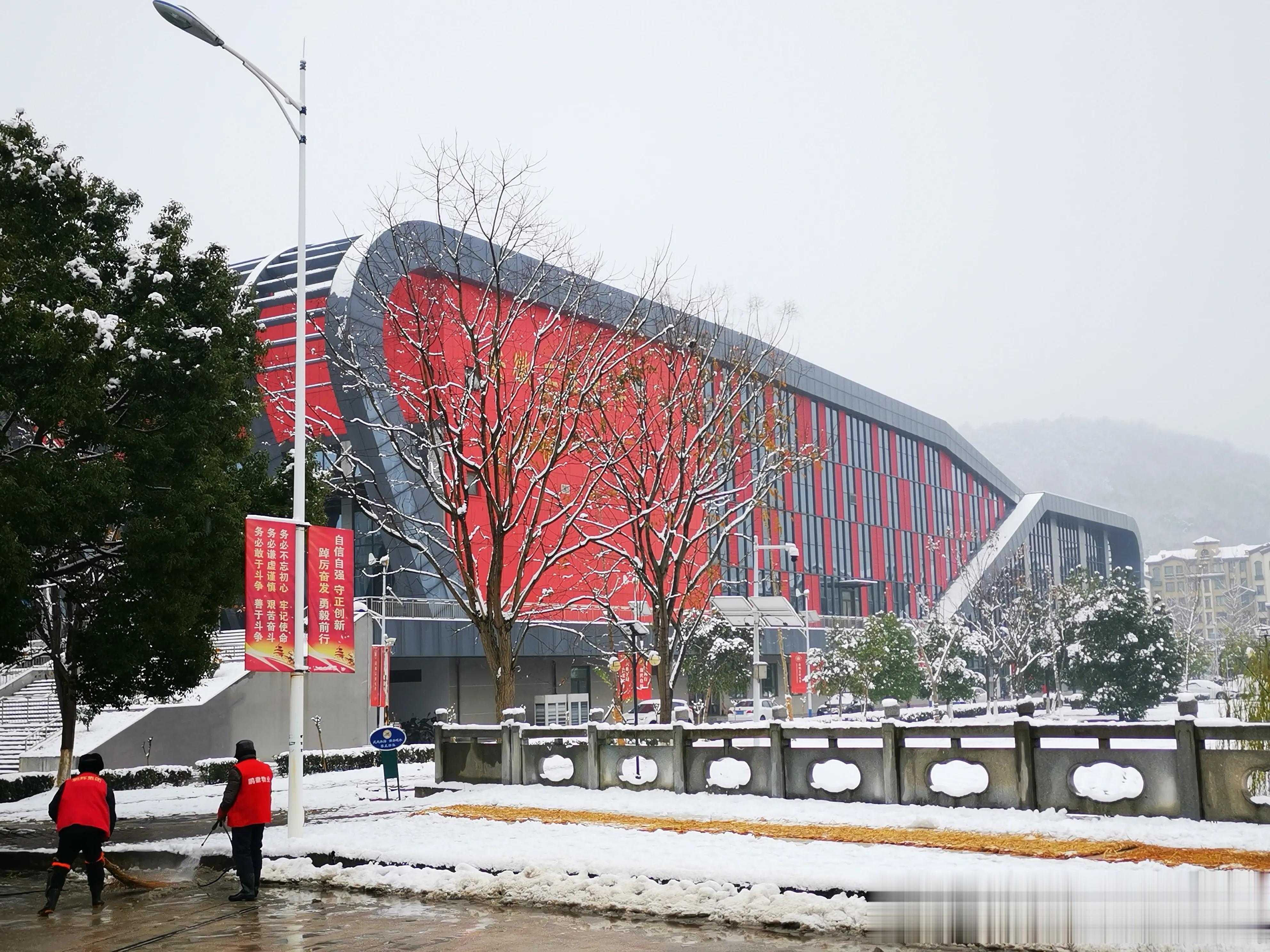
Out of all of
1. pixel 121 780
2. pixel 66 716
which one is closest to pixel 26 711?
pixel 121 780

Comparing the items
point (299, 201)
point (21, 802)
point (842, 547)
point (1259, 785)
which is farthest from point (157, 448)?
point (842, 547)

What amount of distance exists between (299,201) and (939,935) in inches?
495

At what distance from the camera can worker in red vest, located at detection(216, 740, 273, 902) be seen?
38.3 feet

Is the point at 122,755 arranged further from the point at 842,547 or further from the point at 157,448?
the point at 842,547

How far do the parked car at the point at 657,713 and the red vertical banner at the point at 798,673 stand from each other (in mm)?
6462

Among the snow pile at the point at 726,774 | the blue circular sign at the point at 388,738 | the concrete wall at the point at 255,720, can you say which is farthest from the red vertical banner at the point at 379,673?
the snow pile at the point at 726,774

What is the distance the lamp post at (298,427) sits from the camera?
14.9 meters

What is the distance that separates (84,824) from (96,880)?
25.1 inches

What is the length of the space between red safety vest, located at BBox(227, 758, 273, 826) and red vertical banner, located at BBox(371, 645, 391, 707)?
78.8 feet

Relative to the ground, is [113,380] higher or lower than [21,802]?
higher

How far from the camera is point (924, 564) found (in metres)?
99.4

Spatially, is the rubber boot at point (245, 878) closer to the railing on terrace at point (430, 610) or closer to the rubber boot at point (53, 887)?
the rubber boot at point (53, 887)

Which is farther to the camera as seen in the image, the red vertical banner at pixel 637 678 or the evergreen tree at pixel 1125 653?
the evergreen tree at pixel 1125 653

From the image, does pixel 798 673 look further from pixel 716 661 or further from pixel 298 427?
pixel 298 427
